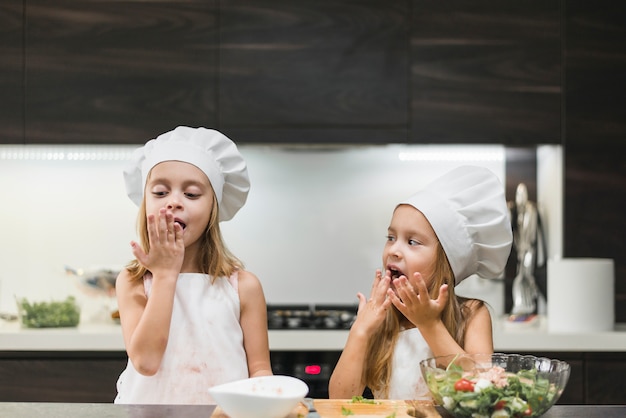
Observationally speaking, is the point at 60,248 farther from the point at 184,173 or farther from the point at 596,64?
the point at 596,64

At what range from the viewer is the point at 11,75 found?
2.96 metres

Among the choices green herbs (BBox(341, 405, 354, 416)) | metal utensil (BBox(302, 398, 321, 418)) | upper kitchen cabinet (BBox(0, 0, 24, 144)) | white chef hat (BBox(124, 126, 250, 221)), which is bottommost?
metal utensil (BBox(302, 398, 321, 418))

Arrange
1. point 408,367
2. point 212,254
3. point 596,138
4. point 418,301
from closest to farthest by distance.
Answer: point 418,301, point 408,367, point 212,254, point 596,138

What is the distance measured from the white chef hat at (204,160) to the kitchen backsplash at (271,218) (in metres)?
1.36

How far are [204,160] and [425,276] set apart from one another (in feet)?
1.86

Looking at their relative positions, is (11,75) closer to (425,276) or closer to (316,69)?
(316,69)

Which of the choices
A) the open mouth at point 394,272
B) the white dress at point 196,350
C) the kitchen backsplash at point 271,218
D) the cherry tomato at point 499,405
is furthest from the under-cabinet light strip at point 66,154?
the cherry tomato at point 499,405

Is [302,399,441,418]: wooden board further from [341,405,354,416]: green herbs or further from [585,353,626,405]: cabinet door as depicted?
[585,353,626,405]: cabinet door

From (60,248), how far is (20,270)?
19 cm

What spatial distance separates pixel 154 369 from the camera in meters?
1.64

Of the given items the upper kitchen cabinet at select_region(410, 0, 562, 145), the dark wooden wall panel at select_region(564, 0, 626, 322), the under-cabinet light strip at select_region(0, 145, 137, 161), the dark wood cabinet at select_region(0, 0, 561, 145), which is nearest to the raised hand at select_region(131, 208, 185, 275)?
the dark wood cabinet at select_region(0, 0, 561, 145)

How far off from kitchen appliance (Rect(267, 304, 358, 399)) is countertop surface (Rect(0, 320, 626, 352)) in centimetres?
4

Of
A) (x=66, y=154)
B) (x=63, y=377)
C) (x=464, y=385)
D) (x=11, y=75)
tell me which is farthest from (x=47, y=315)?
(x=464, y=385)

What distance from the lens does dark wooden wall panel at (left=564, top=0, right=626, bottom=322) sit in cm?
292
